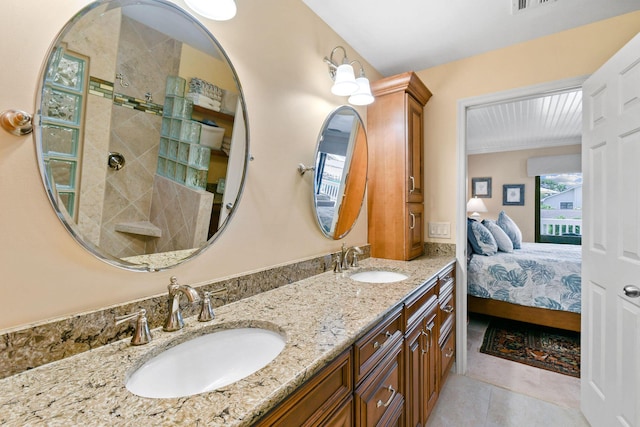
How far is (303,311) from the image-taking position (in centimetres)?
104

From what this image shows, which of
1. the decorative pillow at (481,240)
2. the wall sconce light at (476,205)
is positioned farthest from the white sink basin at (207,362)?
the wall sconce light at (476,205)

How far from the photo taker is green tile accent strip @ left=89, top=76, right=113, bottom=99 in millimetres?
791

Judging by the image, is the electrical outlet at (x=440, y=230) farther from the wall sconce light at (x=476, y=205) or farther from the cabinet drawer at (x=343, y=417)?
the wall sconce light at (x=476, y=205)

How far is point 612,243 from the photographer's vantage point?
144 centimetres

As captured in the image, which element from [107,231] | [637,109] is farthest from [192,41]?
[637,109]

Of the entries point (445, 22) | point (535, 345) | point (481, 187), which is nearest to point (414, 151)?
point (445, 22)

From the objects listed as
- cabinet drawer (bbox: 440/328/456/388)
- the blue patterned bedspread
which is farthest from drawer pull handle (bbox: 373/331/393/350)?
the blue patterned bedspread

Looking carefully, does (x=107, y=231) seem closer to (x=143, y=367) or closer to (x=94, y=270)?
(x=94, y=270)

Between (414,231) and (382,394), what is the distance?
1.28 m

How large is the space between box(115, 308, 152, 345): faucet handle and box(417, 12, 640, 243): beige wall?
2031 mm

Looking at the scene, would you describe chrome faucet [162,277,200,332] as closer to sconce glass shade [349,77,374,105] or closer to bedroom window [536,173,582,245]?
sconce glass shade [349,77,374,105]

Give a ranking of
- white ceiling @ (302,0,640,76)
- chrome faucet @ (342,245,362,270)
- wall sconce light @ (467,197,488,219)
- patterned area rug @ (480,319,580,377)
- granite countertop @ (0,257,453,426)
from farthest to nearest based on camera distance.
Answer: wall sconce light @ (467,197,488,219)
patterned area rug @ (480,319,580,377)
chrome faucet @ (342,245,362,270)
white ceiling @ (302,0,640,76)
granite countertop @ (0,257,453,426)

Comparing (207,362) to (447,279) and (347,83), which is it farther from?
(447,279)

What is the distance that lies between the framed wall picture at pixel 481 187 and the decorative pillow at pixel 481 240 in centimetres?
272
